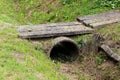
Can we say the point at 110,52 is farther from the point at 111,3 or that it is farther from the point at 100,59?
the point at 111,3

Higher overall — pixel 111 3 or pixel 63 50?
pixel 111 3

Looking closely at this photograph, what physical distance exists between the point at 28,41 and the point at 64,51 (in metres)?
1.10

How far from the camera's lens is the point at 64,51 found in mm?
9180

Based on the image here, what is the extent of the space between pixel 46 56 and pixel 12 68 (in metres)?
1.51

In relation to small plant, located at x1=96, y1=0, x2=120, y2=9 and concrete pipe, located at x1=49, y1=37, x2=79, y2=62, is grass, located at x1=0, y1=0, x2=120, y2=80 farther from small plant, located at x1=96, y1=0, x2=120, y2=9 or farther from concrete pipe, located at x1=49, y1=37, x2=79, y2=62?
concrete pipe, located at x1=49, y1=37, x2=79, y2=62

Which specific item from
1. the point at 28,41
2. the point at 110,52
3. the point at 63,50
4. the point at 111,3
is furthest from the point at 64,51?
the point at 111,3

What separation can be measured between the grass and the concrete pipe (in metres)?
0.33

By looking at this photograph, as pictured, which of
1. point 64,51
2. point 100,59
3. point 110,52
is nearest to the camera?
point 110,52

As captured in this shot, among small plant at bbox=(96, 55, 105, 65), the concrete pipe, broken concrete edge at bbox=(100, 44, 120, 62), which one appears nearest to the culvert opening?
the concrete pipe

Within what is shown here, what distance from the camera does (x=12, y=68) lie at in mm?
6855

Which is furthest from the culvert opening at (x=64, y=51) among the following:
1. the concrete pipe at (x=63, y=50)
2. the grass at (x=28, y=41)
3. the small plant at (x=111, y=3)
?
the small plant at (x=111, y=3)

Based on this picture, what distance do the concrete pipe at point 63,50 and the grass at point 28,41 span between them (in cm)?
33

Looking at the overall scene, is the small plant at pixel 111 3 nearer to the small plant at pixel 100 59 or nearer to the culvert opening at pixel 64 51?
the culvert opening at pixel 64 51

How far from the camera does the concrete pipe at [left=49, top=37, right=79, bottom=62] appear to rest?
8.48 meters
